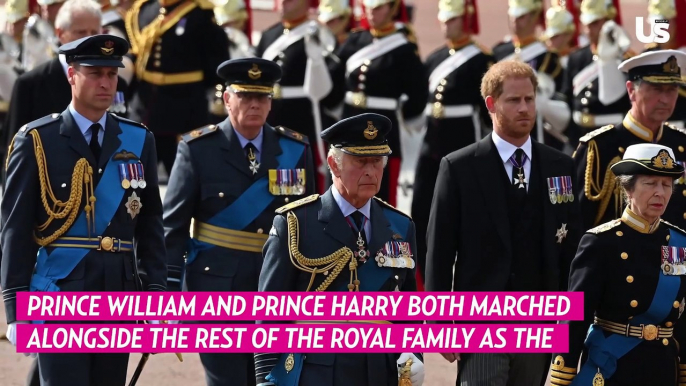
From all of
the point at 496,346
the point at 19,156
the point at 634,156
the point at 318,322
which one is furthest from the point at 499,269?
the point at 19,156

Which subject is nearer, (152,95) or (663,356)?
(663,356)

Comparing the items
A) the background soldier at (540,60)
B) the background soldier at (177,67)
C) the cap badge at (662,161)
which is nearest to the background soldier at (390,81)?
the background soldier at (540,60)

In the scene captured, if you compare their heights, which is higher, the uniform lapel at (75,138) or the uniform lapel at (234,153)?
the uniform lapel at (75,138)

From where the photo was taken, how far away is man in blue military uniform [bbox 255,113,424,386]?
635 cm

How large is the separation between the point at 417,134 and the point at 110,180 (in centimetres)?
593

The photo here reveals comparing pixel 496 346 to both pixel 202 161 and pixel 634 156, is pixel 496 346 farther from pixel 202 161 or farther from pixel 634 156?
pixel 202 161

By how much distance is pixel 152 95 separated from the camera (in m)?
12.3

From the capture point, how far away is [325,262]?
21.0ft

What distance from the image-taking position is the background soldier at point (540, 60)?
13.0 metres

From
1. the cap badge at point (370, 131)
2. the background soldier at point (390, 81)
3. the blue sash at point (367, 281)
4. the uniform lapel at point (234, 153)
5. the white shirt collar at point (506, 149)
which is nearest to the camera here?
the blue sash at point (367, 281)

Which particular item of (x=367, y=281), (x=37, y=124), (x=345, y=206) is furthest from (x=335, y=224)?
(x=37, y=124)

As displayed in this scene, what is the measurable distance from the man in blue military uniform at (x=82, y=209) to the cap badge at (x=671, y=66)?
260 cm

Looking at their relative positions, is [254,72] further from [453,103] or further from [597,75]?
[597,75]

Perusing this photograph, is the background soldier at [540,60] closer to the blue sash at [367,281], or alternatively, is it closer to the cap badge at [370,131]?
the blue sash at [367,281]
